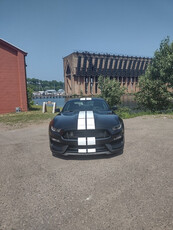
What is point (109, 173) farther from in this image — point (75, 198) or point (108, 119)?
point (108, 119)

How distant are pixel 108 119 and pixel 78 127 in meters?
0.80

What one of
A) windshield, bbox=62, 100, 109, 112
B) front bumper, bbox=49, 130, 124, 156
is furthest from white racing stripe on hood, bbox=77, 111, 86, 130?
windshield, bbox=62, 100, 109, 112

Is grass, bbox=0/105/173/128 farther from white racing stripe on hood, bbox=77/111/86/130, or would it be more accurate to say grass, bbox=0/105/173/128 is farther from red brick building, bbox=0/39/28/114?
white racing stripe on hood, bbox=77/111/86/130

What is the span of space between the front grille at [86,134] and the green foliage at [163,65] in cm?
1691

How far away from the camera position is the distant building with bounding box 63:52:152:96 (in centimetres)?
7338

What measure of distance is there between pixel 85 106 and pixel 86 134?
175cm

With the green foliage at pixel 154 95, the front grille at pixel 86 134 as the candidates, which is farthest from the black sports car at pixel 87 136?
the green foliage at pixel 154 95

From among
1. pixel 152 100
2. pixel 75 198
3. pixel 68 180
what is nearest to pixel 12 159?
pixel 68 180

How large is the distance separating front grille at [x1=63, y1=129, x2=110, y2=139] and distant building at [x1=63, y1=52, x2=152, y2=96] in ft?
235

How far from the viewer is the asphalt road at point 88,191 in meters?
2.14

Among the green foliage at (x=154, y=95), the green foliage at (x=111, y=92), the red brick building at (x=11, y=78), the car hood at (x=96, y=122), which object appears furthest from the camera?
the green foliage at (x=111, y=92)

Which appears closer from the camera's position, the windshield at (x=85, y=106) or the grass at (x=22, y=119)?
the windshield at (x=85, y=106)

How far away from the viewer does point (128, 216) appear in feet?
7.20

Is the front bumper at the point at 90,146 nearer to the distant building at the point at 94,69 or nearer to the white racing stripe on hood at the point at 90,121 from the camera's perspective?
the white racing stripe on hood at the point at 90,121
